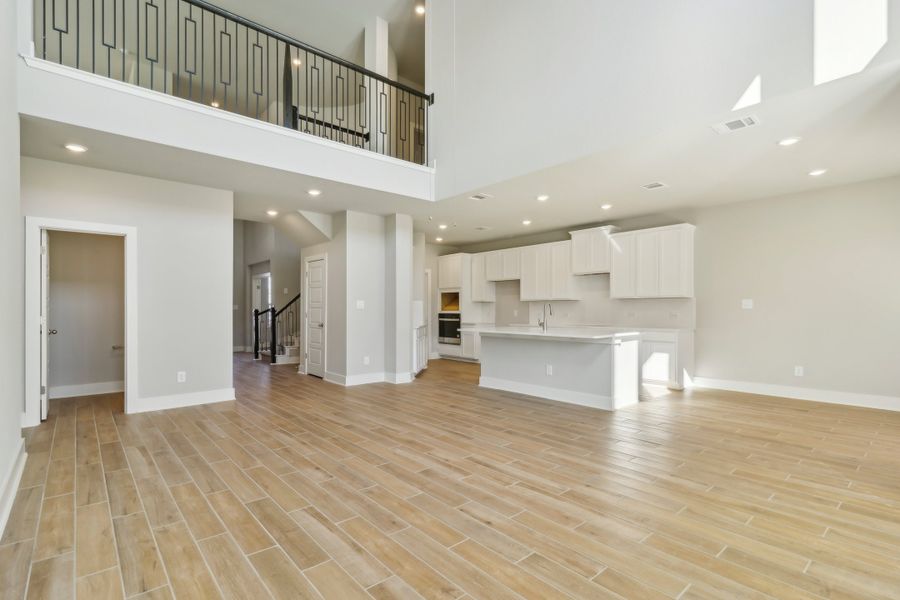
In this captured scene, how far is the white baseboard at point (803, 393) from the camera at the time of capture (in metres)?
5.02

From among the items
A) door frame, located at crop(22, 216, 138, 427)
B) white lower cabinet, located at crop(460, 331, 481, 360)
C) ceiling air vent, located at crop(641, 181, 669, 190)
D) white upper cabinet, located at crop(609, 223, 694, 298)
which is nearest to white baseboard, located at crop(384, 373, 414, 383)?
white lower cabinet, located at crop(460, 331, 481, 360)

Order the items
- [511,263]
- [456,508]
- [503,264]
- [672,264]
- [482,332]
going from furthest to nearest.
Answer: [503,264]
[511,263]
[672,264]
[482,332]
[456,508]

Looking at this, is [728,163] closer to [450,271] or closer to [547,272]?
[547,272]

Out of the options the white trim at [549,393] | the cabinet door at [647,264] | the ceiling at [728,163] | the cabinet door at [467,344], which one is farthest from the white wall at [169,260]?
the cabinet door at [647,264]

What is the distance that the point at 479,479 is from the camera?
9.54 ft

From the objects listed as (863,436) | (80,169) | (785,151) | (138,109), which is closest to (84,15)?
(80,169)

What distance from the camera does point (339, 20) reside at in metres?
6.58

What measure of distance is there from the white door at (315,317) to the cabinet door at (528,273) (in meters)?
3.85

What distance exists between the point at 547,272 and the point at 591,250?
1.01 metres

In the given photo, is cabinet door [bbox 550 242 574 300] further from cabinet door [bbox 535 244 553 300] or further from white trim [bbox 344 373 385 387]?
white trim [bbox 344 373 385 387]

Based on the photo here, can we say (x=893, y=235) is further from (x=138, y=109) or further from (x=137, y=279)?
(x=137, y=279)

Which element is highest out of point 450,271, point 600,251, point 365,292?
point 600,251

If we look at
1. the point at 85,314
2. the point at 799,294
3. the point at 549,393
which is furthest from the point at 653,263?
the point at 85,314

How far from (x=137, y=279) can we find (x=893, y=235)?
28.3ft
